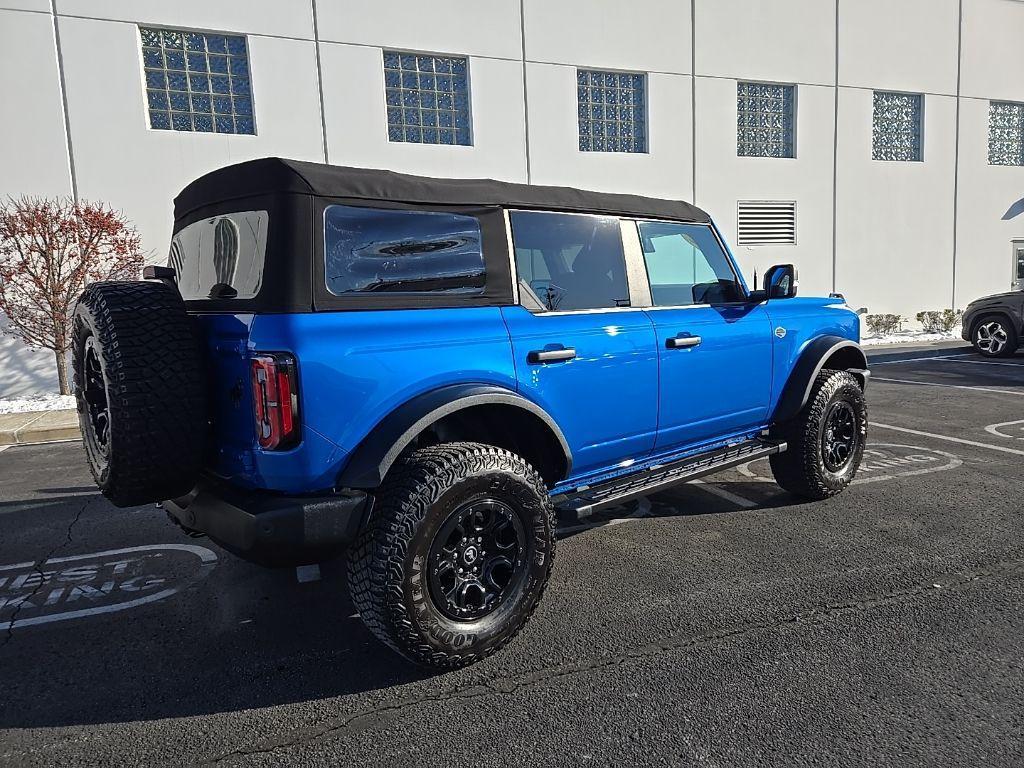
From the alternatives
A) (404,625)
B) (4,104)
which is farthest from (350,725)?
(4,104)

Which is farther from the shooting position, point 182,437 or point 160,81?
point 160,81

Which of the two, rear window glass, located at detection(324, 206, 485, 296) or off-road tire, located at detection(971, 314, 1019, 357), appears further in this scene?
off-road tire, located at detection(971, 314, 1019, 357)

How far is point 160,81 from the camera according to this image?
11.4 meters

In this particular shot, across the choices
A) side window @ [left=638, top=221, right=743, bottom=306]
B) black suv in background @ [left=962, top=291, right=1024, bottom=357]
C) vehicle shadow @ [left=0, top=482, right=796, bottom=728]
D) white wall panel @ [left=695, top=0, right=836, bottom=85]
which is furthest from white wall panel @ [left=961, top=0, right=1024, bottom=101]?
vehicle shadow @ [left=0, top=482, right=796, bottom=728]

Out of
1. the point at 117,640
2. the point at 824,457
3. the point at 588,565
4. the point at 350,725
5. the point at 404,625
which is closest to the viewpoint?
the point at 350,725

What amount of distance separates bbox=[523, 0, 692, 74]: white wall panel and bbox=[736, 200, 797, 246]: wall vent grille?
3.51 m

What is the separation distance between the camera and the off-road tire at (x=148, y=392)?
8.49 ft

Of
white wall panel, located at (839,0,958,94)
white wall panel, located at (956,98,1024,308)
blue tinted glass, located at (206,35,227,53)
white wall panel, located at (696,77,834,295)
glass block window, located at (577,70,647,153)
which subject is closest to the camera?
blue tinted glass, located at (206,35,227,53)

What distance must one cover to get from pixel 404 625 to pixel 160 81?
468 inches

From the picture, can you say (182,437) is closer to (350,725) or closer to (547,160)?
(350,725)

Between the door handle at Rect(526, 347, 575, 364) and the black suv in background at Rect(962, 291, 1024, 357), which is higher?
the door handle at Rect(526, 347, 575, 364)

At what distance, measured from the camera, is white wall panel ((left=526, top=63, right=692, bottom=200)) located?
1391cm

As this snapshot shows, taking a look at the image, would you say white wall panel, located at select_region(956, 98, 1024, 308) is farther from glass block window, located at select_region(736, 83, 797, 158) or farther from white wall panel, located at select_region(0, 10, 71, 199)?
white wall panel, located at select_region(0, 10, 71, 199)

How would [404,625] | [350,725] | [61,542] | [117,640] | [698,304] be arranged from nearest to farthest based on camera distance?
[350,725]
[404,625]
[117,640]
[698,304]
[61,542]
